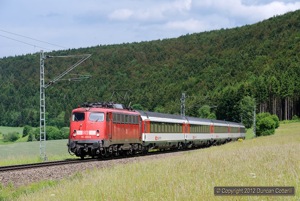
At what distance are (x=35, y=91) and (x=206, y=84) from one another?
65.6 m

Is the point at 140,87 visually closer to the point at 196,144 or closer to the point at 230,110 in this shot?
the point at 230,110

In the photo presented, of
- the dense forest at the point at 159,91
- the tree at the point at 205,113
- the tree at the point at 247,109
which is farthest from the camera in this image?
the tree at the point at 205,113

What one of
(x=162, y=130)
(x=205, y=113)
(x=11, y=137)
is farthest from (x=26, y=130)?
(x=162, y=130)

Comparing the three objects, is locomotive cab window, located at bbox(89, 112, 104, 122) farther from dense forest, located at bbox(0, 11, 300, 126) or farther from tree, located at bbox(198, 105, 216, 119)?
tree, located at bbox(198, 105, 216, 119)

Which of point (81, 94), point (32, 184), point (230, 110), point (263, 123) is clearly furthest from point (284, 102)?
point (32, 184)

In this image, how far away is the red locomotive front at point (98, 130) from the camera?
2938 cm

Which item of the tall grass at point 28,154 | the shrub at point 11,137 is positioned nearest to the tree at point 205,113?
the shrub at point 11,137

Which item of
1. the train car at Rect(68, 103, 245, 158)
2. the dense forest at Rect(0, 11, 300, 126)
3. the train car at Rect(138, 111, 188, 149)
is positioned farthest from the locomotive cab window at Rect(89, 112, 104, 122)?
the dense forest at Rect(0, 11, 300, 126)

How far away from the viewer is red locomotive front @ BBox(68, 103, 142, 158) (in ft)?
96.4

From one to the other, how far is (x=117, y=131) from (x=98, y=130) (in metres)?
1.95

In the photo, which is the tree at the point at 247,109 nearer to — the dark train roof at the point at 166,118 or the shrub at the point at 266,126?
the shrub at the point at 266,126

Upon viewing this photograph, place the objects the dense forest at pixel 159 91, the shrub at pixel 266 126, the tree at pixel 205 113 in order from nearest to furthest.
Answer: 1. the shrub at pixel 266 126
2. the dense forest at pixel 159 91
3. the tree at pixel 205 113

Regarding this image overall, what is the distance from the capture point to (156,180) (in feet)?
39.6

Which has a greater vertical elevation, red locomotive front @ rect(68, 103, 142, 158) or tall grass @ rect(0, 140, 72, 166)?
red locomotive front @ rect(68, 103, 142, 158)
